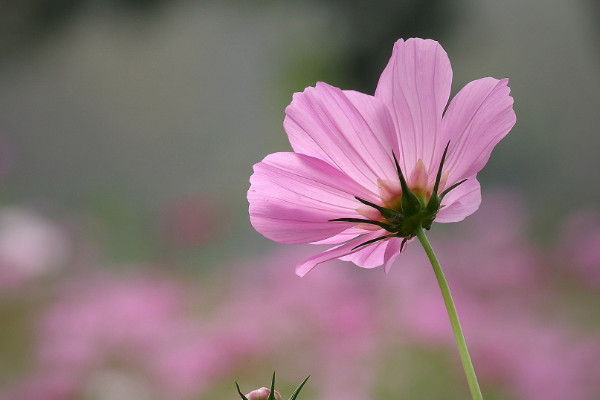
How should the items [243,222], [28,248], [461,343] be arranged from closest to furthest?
[461,343] → [28,248] → [243,222]

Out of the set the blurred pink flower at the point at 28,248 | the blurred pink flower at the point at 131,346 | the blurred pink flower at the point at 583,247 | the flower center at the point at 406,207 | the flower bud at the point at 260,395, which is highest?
the blurred pink flower at the point at 28,248

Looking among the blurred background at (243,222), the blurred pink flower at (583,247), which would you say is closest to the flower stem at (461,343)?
the blurred background at (243,222)

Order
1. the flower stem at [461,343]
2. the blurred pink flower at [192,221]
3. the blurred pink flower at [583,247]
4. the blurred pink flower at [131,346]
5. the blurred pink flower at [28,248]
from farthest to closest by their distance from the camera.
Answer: the blurred pink flower at [192,221] → the blurred pink flower at [28,248] → the blurred pink flower at [583,247] → the blurred pink flower at [131,346] → the flower stem at [461,343]

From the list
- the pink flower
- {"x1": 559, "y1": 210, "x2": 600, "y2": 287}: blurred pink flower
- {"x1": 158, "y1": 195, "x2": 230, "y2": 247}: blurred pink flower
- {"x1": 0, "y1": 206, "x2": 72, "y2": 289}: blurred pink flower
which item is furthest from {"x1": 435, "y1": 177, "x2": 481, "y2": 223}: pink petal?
{"x1": 158, "y1": 195, "x2": 230, "y2": 247}: blurred pink flower

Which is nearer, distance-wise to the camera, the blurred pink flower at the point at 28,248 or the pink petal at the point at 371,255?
the pink petal at the point at 371,255

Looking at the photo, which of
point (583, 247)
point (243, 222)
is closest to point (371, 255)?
point (583, 247)

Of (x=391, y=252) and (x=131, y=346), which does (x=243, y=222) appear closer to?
(x=131, y=346)

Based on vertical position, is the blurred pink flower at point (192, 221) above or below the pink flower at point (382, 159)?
above

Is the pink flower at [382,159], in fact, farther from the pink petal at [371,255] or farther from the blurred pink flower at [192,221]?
the blurred pink flower at [192,221]
